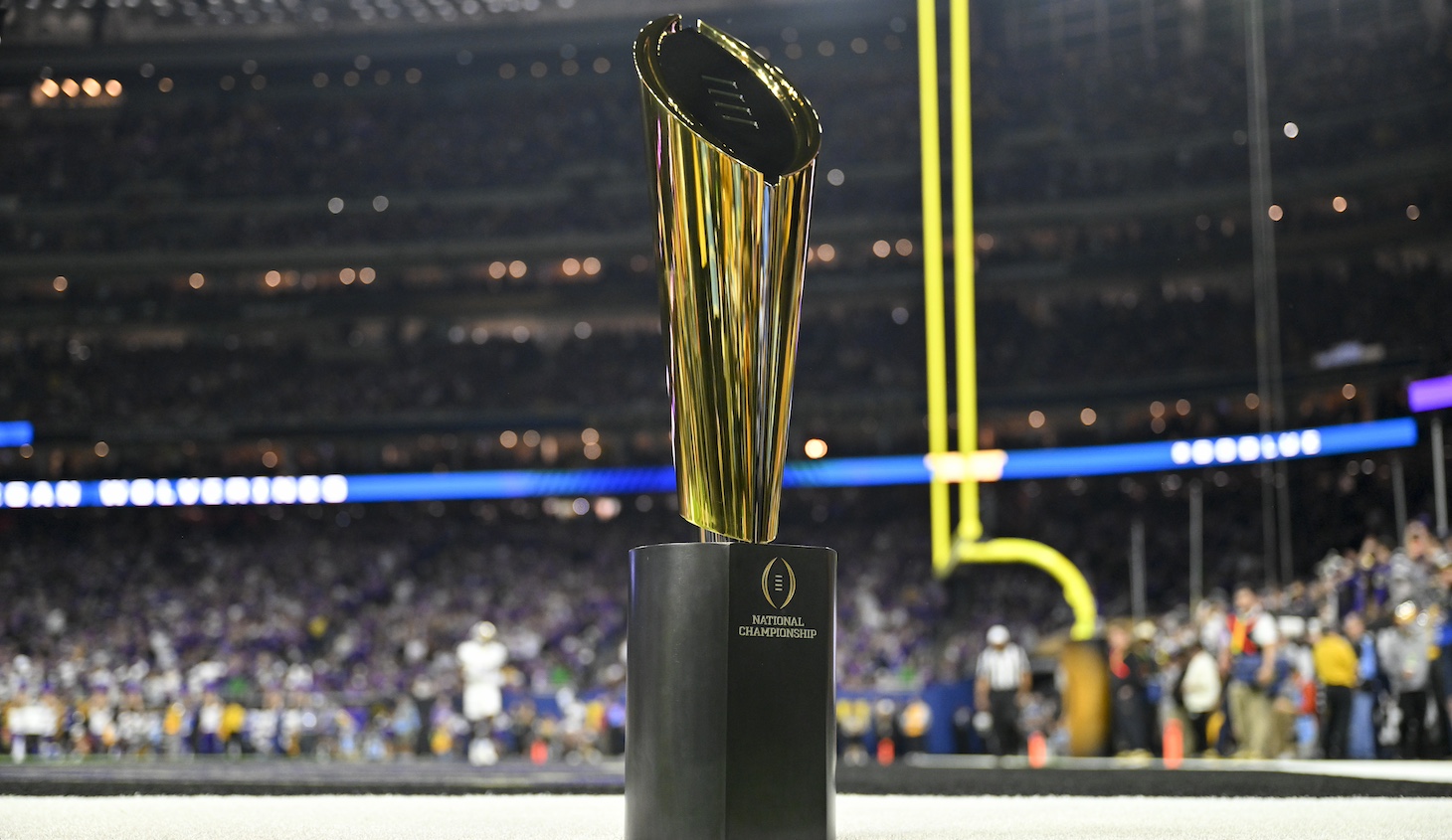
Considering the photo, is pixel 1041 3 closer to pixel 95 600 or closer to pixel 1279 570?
pixel 1279 570

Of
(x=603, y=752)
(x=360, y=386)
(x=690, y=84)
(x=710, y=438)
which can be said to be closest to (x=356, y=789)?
(x=710, y=438)

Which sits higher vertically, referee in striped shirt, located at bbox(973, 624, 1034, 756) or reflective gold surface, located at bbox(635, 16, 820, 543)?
reflective gold surface, located at bbox(635, 16, 820, 543)

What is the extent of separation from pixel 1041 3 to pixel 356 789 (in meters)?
21.1

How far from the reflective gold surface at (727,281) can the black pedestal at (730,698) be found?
0.55 feet

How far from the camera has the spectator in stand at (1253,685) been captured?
929cm

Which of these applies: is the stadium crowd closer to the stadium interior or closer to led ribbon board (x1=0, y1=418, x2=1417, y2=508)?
the stadium interior

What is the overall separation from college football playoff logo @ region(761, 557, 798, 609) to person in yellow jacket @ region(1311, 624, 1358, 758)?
24.2 ft

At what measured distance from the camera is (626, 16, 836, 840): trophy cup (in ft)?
8.05

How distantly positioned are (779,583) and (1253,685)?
7.90 meters

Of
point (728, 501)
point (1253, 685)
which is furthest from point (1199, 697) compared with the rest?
point (728, 501)

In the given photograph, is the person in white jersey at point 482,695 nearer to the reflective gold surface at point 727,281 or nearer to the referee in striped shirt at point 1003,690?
the referee in striped shirt at point 1003,690

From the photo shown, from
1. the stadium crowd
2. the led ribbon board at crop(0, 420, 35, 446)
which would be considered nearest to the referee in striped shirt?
the stadium crowd

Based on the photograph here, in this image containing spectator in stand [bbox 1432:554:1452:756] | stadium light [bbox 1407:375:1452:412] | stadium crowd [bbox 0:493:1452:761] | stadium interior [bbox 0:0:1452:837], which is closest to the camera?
spectator in stand [bbox 1432:554:1452:756]

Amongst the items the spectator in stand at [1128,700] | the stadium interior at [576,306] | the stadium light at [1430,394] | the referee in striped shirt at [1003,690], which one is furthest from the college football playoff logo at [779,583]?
the stadium light at [1430,394]
